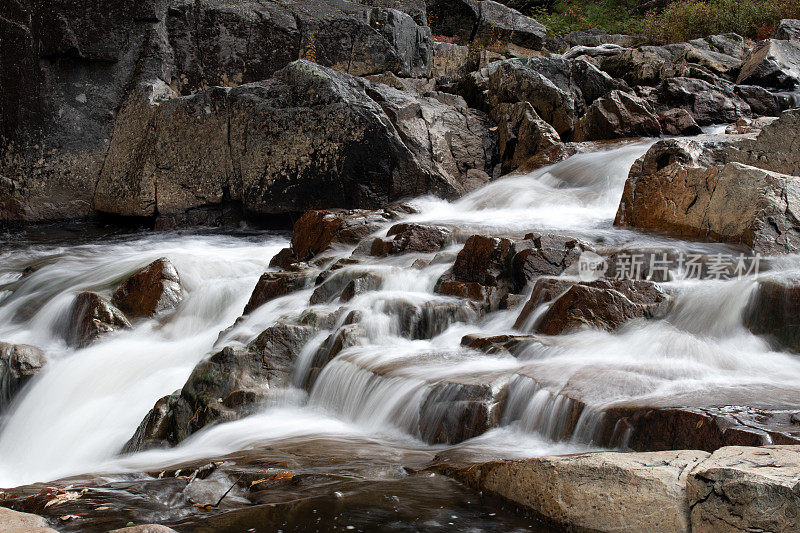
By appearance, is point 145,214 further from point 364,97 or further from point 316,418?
point 316,418

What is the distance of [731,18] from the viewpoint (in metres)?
19.4

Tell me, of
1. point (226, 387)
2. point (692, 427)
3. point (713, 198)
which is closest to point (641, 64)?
point (713, 198)

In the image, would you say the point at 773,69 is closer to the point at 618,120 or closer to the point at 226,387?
the point at 618,120

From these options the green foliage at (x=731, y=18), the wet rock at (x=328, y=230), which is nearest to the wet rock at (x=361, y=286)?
the wet rock at (x=328, y=230)

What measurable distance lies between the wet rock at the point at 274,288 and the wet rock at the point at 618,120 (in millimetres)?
7363

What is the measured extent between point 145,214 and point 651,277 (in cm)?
875

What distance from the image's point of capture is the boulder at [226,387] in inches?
190

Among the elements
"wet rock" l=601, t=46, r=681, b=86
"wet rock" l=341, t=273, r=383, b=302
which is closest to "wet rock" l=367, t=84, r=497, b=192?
"wet rock" l=601, t=46, r=681, b=86

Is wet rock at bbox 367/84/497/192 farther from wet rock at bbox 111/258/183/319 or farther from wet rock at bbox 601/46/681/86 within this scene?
wet rock at bbox 111/258/183/319

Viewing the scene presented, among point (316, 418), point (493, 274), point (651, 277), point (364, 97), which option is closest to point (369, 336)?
point (316, 418)

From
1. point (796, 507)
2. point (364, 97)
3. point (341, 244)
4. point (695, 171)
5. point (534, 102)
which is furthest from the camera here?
point (534, 102)

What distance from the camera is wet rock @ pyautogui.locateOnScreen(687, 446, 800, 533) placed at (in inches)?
89.4

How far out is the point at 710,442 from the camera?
322 cm

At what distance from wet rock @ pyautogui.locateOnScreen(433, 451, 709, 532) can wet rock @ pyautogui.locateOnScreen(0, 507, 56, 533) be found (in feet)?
6.06
